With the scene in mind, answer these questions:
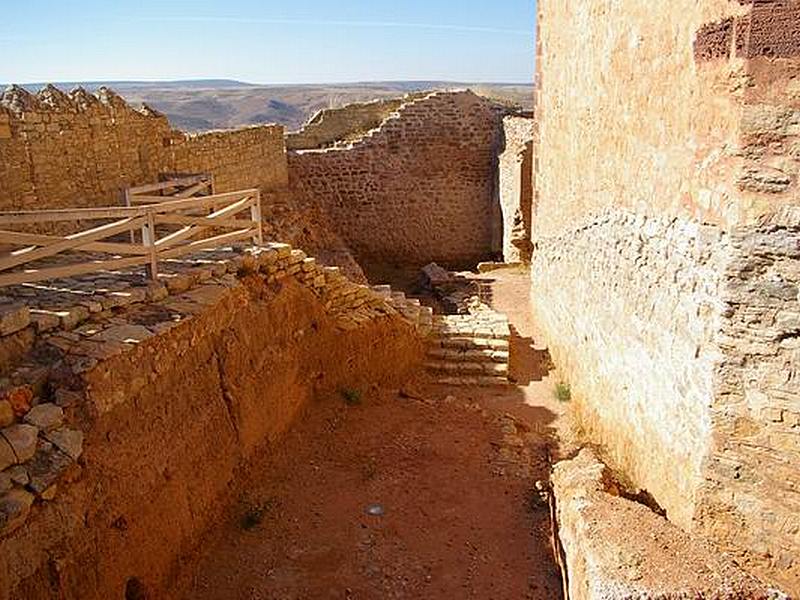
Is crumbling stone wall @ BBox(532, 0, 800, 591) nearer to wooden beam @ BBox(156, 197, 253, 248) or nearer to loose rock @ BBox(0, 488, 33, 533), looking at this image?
wooden beam @ BBox(156, 197, 253, 248)

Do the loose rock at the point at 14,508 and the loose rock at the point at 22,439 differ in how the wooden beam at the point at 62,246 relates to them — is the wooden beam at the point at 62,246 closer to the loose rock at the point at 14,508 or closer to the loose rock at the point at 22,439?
the loose rock at the point at 22,439

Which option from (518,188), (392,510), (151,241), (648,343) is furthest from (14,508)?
(518,188)

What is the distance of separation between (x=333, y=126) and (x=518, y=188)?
651 centimetres

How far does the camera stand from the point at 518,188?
15.4 m

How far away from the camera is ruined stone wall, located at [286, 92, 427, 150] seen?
19.5 meters

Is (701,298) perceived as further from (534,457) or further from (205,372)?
(205,372)

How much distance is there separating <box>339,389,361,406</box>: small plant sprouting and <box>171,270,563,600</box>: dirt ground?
2 centimetres

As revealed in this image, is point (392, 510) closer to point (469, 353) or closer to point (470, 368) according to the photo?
point (470, 368)

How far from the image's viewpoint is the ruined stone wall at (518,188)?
1513 cm

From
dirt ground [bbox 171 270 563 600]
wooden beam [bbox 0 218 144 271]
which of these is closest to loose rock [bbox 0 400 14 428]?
wooden beam [bbox 0 218 144 271]

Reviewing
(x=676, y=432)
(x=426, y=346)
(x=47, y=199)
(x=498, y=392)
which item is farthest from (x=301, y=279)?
(x=676, y=432)

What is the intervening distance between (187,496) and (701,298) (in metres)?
4.14

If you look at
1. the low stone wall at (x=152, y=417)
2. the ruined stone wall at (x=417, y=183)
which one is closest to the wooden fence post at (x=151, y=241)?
the low stone wall at (x=152, y=417)

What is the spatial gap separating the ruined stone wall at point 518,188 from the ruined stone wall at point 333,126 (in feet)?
14.2
